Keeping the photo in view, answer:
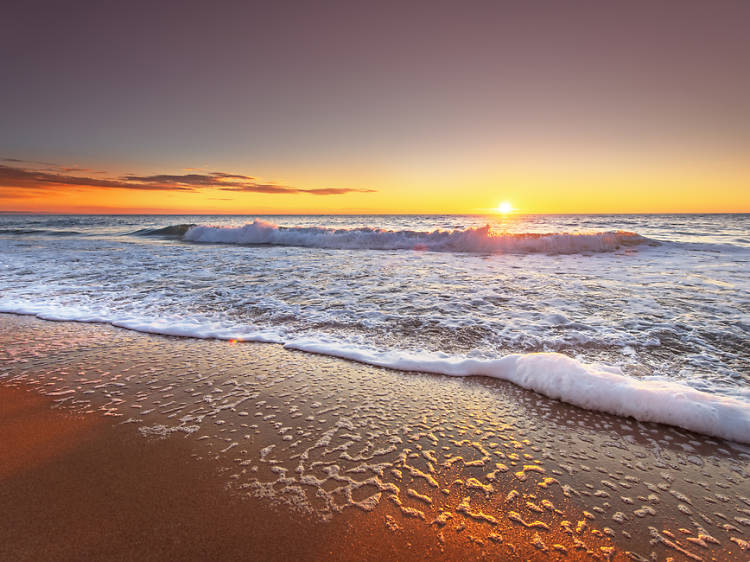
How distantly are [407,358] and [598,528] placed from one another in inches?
80.1

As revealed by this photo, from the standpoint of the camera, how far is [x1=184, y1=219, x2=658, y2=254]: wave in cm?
1477

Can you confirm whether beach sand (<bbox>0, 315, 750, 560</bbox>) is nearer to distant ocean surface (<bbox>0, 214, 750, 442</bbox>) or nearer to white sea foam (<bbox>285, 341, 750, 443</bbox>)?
white sea foam (<bbox>285, 341, 750, 443</bbox>)

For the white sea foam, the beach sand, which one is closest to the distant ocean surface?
the white sea foam

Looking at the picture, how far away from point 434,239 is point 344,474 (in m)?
16.0

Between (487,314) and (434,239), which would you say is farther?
(434,239)

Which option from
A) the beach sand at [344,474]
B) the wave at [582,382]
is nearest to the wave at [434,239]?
the wave at [582,382]

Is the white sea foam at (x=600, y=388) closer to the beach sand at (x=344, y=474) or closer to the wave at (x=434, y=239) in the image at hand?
the beach sand at (x=344, y=474)

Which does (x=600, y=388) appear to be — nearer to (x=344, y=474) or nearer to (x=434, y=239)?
(x=344, y=474)

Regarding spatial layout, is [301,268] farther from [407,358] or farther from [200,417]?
[200,417]

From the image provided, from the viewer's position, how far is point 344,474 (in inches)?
75.5

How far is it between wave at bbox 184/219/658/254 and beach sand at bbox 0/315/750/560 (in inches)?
504

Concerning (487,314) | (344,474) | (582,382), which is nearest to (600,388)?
(582,382)

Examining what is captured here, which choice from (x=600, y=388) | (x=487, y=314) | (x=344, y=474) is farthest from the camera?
(x=487, y=314)

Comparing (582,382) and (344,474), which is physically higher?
(582,382)
